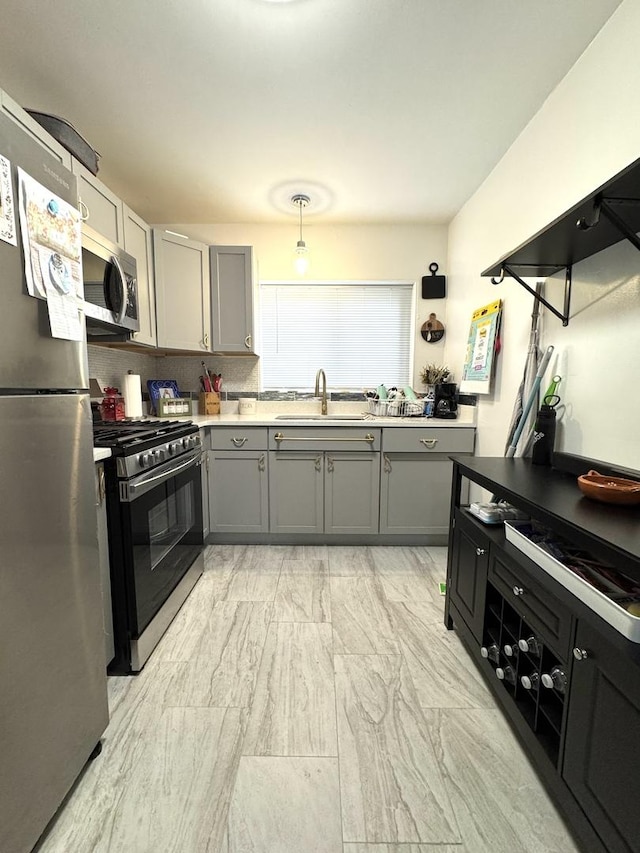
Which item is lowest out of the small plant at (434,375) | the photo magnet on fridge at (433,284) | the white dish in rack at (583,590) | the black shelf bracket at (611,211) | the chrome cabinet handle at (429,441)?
the white dish in rack at (583,590)

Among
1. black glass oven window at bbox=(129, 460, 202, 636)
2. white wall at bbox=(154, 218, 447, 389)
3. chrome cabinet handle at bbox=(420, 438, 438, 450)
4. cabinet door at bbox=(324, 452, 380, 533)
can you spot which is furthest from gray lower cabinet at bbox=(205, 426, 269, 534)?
white wall at bbox=(154, 218, 447, 389)

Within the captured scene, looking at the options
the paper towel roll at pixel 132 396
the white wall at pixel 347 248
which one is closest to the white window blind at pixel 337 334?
the white wall at pixel 347 248

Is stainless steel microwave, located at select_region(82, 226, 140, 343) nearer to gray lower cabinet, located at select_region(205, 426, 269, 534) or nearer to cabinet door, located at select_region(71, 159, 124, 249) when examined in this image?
cabinet door, located at select_region(71, 159, 124, 249)

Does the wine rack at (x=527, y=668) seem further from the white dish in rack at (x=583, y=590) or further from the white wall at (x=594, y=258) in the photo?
the white wall at (x=594, y=258)

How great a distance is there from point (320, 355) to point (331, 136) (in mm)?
1578

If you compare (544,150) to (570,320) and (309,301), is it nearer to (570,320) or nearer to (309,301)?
(570,320)

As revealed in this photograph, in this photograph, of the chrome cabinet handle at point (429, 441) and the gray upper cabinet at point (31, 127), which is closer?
the gray upper cabinet at point (31, 127)

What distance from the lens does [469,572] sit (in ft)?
4.97

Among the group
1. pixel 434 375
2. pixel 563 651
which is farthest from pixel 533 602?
pixel 434 375

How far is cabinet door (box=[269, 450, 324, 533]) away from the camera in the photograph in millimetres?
2566

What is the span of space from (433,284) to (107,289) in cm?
241

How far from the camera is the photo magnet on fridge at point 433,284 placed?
2.96 meters

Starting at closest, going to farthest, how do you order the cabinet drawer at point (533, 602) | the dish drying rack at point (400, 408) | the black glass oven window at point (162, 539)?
1. the cabinet drawer at point (533, 602)
2. the black glass oven window at point (162, 539)
3. the dish drying rack at point (400, 408)

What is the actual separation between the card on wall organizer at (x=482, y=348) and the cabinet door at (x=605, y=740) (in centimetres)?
163
